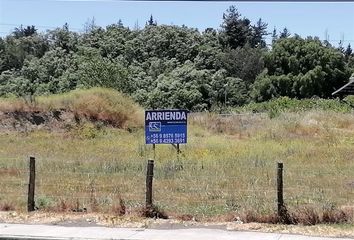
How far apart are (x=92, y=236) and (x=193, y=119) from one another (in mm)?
32913

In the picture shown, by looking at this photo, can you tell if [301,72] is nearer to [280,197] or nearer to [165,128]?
[165,128]

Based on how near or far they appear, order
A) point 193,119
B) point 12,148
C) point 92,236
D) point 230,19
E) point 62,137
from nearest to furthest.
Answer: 1. point 92,236
2. point 12,148
3. point 62,137
4. point 193,119
5. point 230,19

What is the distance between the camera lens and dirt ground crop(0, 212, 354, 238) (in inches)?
418

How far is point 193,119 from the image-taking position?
4303cm

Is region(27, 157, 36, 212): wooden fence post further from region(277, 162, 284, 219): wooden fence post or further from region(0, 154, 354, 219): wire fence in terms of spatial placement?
region(277, 162, 284, 219): wooden fence post

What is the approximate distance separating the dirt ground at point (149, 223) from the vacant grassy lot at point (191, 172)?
445 mm

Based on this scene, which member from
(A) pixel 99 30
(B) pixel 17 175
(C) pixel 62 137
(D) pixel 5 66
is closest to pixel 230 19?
(A) pixel 99 30

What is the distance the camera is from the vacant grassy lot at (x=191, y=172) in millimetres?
12875

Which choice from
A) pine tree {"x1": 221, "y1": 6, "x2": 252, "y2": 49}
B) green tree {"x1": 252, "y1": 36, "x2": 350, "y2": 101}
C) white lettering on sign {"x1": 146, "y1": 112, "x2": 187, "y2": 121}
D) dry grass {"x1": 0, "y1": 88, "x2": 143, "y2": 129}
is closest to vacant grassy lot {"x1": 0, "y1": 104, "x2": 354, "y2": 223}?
white lettering on sign {"x1": 146, "y1": 112, "x2": 187, "y2": 121}

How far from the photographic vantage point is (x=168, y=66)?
292 feet

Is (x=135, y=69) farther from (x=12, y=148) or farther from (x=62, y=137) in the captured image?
(x=12, y=148)

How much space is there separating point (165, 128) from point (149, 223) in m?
13.4

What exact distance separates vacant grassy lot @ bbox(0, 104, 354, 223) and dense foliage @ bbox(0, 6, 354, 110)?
30.4 m

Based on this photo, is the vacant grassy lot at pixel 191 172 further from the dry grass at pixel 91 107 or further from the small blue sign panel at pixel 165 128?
the dry grass at pixel 91 107
